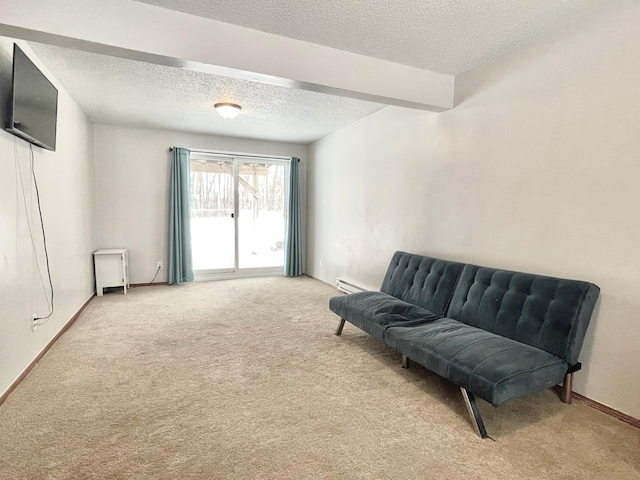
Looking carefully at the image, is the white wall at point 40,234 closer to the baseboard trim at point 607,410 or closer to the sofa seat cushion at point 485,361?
the sofa seat cushion at point 485,361

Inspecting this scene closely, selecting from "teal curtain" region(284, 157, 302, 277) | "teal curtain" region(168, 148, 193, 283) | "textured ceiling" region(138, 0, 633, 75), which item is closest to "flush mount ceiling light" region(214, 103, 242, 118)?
"textured ceiling" region(138, 0, 633, 75)

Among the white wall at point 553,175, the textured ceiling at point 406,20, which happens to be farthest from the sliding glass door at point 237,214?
the textured ceiling at point 406,20

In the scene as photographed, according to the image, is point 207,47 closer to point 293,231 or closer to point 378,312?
point 378,312

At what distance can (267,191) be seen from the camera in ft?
19.3

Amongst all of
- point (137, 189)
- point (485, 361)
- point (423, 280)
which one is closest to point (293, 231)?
point (137, 189)

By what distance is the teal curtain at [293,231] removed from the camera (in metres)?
5.81

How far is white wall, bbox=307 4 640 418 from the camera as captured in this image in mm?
1881

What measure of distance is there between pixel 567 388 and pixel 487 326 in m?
0.56

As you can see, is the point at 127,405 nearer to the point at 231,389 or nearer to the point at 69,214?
the point at 231,389

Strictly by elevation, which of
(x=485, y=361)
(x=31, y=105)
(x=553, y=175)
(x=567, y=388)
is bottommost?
(x=567, y=388)

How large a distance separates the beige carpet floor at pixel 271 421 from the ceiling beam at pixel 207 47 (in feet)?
6.97

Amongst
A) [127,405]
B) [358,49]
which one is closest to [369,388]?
[127,405]

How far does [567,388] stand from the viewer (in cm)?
206

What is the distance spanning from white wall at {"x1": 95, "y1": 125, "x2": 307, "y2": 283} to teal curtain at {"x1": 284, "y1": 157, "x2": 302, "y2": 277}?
4.36 ft
